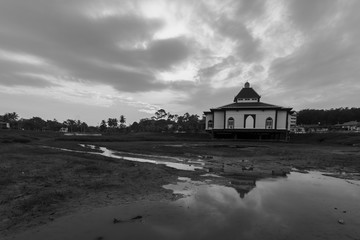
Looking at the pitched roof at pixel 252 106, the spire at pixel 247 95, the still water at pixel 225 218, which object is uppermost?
the spire at pixel 247 95

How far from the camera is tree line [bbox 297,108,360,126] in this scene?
403ft

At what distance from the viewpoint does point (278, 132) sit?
50.3m

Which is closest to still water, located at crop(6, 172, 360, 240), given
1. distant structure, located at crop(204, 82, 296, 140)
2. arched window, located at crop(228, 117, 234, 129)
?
distant structure, located at crop(204, 82, 296, 140)

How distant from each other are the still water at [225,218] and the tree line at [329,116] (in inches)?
5612

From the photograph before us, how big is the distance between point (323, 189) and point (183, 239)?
23.3ft

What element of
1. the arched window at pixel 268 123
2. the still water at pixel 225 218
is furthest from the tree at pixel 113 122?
the still water at pixel 225 218

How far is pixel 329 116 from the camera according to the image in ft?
424

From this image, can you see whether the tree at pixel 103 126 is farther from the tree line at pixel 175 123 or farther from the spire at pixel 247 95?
the spire at pixel 247 95

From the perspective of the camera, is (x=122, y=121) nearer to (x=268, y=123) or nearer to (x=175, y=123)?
(x=175, y=123)

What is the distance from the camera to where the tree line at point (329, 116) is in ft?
403

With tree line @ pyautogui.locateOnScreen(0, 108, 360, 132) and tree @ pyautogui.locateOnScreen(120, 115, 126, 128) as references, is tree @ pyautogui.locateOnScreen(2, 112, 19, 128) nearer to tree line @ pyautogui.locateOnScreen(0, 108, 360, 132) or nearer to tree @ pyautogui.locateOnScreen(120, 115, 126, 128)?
tree line @ pyautogui.locateOnScreen(0, 108, 360, 132)

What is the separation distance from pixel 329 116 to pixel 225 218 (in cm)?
14975

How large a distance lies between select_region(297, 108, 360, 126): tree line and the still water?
5612 inches

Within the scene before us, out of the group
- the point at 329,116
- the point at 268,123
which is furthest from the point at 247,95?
the point at 329,116
